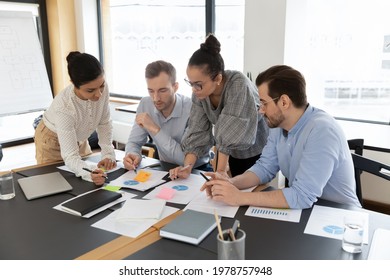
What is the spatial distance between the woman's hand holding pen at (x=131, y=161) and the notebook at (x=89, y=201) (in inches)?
14.1

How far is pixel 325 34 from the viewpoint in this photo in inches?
124

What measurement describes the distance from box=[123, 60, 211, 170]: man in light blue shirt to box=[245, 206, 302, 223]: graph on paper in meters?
0.71

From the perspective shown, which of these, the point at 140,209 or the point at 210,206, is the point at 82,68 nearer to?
the point at 140,209

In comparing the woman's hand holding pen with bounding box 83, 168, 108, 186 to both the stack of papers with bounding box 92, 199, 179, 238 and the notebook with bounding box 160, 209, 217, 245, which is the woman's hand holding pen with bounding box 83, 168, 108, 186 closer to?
the stack of papers with bounding box 92, 199, 179, 238

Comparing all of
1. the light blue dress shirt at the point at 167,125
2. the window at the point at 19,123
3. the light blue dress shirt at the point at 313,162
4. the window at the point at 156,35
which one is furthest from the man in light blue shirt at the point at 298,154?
the window at the point at 19,123

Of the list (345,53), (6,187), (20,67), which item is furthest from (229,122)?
(20,67)

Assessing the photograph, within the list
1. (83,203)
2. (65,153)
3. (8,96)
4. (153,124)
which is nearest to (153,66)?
(153,124)

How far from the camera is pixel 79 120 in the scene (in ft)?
6.68

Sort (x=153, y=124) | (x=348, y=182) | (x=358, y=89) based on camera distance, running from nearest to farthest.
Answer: (x=348, y=182) → (x=153, y=124) → (x=358, y=89)

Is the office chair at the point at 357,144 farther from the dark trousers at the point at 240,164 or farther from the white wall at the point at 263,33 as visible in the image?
the white wall at the point at 263,33

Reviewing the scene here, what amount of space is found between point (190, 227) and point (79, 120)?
112 centimetres

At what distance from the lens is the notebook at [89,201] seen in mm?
1391
